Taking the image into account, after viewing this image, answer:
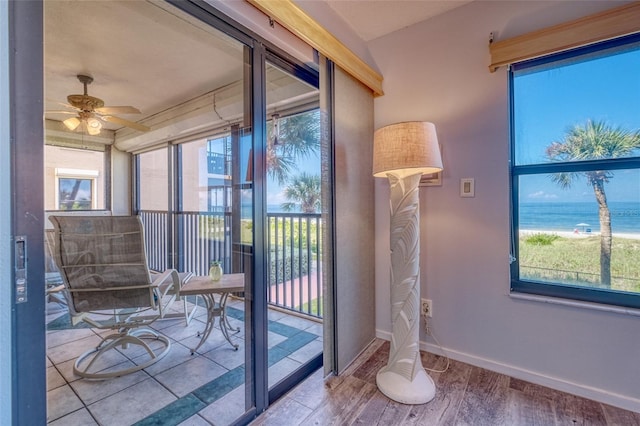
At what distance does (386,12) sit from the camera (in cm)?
197

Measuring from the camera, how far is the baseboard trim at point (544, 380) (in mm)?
1506

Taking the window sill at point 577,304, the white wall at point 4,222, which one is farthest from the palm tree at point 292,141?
the window sill at point 577,304

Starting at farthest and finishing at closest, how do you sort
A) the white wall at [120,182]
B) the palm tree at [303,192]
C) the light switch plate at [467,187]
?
the palm tree at [303,192]
the light switch plate at [467,187]
the white wall at [120,182]

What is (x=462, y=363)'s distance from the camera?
195cm

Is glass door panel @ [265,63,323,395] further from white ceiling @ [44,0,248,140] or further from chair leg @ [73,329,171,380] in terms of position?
chair leg @ [73,329,171,380]

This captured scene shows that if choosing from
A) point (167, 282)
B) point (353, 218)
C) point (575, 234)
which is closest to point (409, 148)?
point (353, 218)

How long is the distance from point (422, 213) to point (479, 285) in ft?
2.04

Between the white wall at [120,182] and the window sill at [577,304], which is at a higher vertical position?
the white wall at [120,182]

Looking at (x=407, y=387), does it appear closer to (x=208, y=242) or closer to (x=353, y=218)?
(x=353, y=218)

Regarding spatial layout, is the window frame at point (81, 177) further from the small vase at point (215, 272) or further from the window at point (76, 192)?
the small vase at point (215, 272)

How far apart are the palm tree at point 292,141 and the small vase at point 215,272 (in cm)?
69

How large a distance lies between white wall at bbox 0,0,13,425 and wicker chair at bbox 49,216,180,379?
29 cm

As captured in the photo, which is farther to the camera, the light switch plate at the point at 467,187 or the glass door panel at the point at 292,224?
the light switch plate at the point at 467,187

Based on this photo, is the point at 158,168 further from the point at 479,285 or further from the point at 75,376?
the point at 479,285
